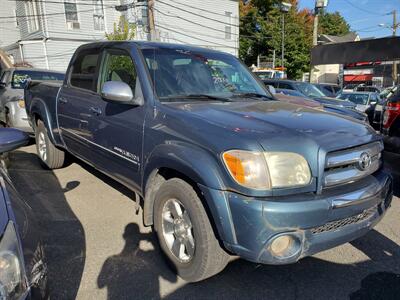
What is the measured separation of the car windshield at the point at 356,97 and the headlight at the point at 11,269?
45.7ft

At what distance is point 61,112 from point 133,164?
198 cm

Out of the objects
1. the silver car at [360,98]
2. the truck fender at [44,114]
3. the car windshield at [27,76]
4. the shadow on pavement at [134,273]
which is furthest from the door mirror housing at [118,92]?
the silver car at [360,98]

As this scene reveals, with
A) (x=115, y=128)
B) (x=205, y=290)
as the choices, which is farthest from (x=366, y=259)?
(x=115, y=128)

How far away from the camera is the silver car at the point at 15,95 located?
7.35 m

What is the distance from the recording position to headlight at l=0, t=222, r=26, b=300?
1.54 m

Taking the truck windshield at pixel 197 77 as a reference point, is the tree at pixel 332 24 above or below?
above

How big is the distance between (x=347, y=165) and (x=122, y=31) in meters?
20.8

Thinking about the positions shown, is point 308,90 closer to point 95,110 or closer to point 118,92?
point 95,110

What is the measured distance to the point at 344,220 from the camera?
8.54 ft

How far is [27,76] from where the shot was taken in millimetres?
8188

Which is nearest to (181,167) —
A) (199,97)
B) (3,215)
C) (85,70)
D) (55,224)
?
(199,97)

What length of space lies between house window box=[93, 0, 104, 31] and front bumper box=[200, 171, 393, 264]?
22.1 m

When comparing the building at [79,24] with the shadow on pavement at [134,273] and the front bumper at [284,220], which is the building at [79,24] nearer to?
the shadow on pavement at [134,273]

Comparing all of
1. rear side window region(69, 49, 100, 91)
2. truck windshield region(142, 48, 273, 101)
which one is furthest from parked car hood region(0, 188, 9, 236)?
rear side window region(69, 49, 100, 91)
